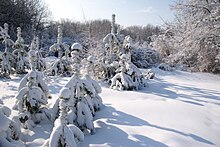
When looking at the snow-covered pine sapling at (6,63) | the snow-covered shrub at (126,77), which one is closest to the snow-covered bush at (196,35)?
the snow-covered shrub at (126,77)

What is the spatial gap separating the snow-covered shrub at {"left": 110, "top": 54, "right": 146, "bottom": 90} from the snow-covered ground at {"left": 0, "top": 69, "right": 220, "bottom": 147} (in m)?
0.31

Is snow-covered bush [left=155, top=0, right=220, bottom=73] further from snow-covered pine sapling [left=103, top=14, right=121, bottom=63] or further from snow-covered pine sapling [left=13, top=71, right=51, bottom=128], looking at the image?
snow-covered pine sapling [left=13, top=71, right=51, bottom=128]

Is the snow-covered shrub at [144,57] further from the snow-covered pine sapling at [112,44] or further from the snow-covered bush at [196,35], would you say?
the snow-covered pine sapling at [112,44]

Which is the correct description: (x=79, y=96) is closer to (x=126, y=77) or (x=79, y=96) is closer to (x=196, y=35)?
Answer: (x=126, y=77)

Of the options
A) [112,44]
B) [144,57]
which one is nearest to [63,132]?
[112,44]

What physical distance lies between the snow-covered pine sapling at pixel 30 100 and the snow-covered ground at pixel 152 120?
18cm

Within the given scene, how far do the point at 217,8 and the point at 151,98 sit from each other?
6.55m

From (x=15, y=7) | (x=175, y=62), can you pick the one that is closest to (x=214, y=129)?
(x=175, y=62)

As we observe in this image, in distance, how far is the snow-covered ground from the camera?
421 centimetres

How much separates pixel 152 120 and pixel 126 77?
2745 mm

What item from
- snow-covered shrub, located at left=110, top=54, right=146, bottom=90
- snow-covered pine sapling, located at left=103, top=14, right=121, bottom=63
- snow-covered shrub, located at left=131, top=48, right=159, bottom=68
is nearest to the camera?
snow-covered shrub, located at left=110, top=54, right=146, bottom=90

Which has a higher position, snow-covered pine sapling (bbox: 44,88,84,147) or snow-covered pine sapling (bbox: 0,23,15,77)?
snow-covered pine sapling (bbox: 0,23,15,77)

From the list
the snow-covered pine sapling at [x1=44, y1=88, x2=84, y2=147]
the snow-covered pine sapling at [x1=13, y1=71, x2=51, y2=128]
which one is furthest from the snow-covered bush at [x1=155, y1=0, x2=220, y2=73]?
the snow-covered pine sapling at [x1=44, y1=88, x2=84, y2=147]

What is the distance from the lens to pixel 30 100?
4434mm
